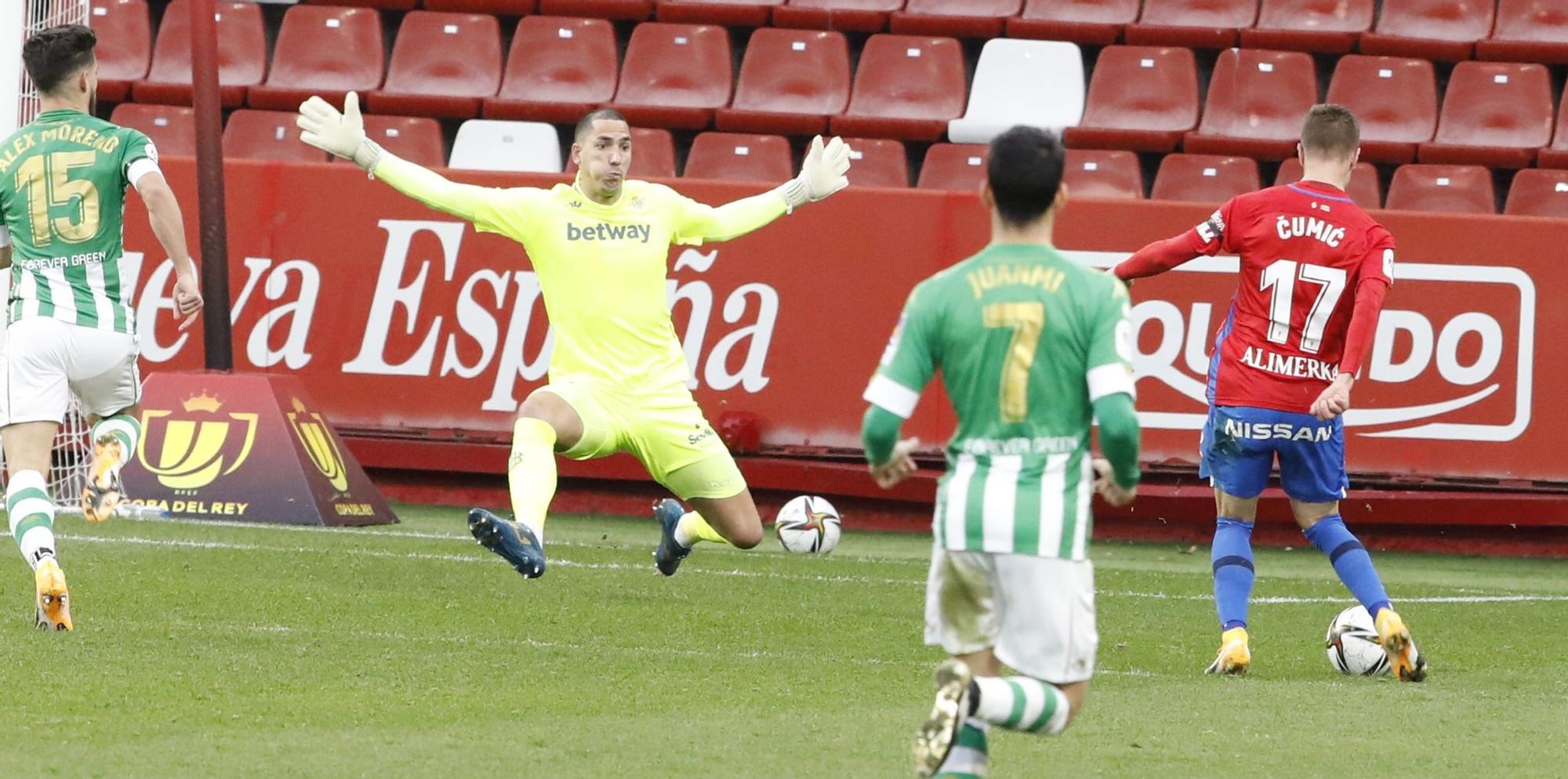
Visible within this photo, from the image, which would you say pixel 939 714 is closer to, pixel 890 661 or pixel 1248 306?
pixel 890 661

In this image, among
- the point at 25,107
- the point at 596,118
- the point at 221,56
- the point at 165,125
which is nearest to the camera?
the point at 596,118

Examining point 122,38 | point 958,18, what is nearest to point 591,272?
point 958,18

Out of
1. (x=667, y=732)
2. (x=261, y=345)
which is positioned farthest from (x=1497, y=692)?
(x=261, y=345)

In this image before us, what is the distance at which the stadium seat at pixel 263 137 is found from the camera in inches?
582

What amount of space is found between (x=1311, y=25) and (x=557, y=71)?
5.17m

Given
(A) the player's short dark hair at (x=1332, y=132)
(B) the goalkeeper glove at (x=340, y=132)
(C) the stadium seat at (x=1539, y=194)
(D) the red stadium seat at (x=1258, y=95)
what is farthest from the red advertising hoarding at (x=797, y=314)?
(B) the goalkeeper glove at (x=340, y=132)

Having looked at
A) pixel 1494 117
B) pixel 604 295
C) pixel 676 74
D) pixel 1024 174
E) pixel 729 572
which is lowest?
pixel 729 572

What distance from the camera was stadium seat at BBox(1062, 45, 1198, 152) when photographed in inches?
581

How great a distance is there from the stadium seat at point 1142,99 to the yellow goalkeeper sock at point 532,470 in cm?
708

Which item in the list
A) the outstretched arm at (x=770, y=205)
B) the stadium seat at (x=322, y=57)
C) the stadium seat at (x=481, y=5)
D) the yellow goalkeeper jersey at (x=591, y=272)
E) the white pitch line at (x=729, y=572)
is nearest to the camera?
the yellow goalkeeper jersey at (x=591, y=272)

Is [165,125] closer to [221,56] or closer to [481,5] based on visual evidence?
[221,56]

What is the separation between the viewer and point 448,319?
43.1ft

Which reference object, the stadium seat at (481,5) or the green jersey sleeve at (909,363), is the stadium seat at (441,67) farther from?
the green jersey sleeve at (909,363)

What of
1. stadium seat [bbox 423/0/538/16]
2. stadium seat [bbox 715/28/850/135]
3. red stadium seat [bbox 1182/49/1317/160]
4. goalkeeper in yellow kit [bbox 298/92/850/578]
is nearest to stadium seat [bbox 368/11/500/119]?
stadium seat [bbox 423/0/538/16]
